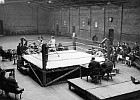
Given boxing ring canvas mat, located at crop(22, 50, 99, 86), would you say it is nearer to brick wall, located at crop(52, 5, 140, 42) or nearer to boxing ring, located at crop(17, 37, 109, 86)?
boxing ring, located at crop(17, 37, 109, 86)

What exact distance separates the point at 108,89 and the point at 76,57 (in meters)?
5.03

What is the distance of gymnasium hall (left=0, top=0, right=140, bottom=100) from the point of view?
9477 mm

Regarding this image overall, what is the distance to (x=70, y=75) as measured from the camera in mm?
12180

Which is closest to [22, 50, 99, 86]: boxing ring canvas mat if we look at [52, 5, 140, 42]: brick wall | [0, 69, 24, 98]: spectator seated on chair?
[0, 69, 24, 98]: spectator seated on chair

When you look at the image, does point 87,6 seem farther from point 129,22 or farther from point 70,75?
point 70,75

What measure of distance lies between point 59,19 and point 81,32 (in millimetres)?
7226

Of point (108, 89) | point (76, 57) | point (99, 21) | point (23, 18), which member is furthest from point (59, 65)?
point (23, 18)

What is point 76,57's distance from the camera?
13828mm

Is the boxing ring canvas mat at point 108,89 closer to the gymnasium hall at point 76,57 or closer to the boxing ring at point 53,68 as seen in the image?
the gymnasium hall at point 76,57

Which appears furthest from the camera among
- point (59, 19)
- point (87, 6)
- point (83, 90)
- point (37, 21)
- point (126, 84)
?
point (37, 21)

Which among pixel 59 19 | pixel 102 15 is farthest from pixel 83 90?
pixel 59 19

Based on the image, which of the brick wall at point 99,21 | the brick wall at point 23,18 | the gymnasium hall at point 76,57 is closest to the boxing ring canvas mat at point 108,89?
the gymnasium hall at point 76,57

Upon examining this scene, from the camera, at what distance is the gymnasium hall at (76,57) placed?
948 centimetres

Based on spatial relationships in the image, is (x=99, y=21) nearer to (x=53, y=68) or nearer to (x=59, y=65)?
(x=59, y=65)
